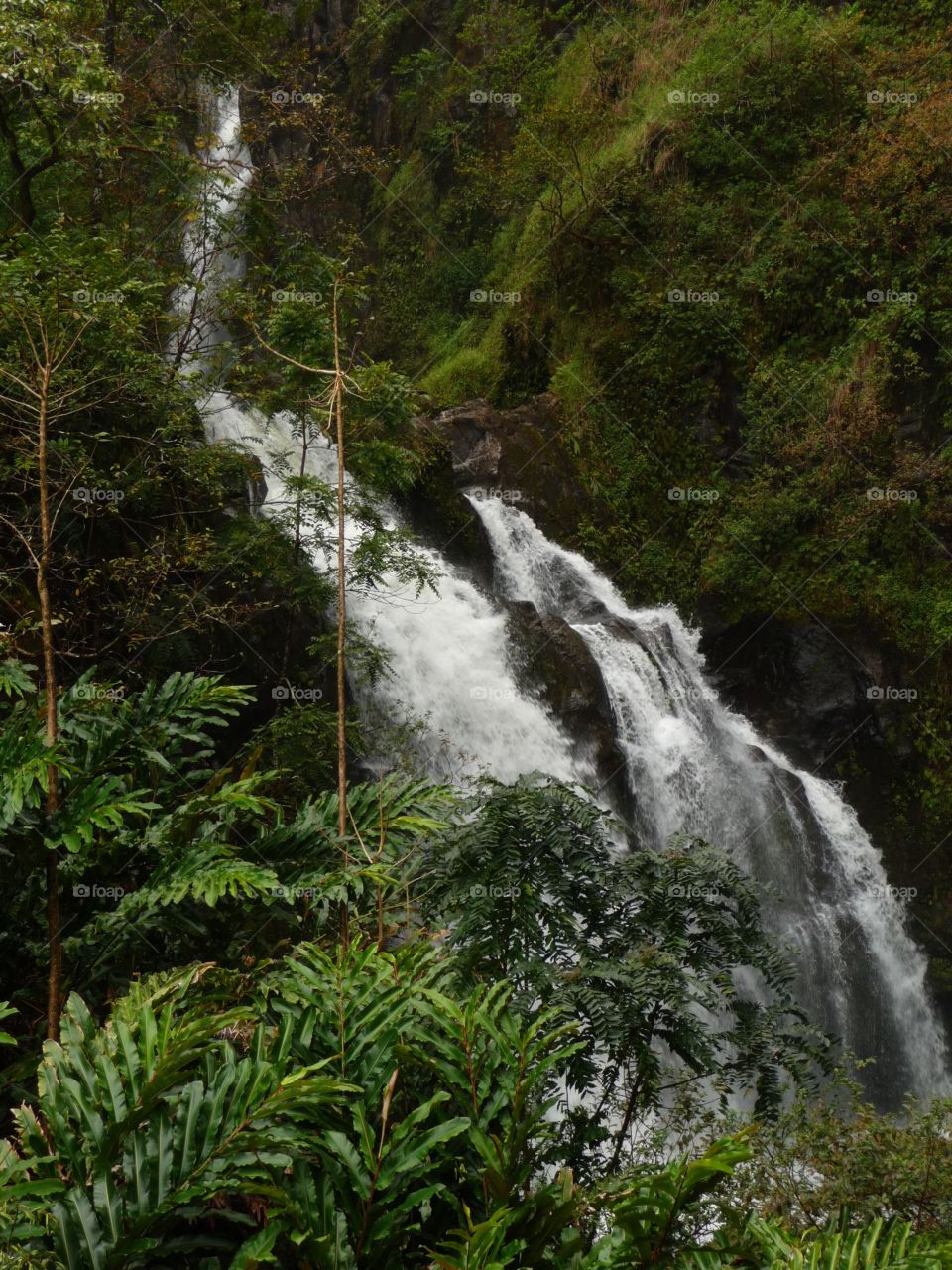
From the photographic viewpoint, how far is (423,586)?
9.98 m

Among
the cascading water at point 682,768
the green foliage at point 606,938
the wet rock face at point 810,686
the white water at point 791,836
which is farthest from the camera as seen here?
the wet rock face at point 810,686

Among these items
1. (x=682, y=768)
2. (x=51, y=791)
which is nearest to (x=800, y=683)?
→ (x=682, y=768)

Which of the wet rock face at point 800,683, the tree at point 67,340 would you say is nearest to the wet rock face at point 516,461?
the wet rock face at point 800,683

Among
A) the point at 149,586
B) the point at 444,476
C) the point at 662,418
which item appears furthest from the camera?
the point at 662,418

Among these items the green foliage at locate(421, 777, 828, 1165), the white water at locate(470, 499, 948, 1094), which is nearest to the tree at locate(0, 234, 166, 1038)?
the green foliage at locate(421, 777, 828, 1165)

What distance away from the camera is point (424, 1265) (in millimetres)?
2080

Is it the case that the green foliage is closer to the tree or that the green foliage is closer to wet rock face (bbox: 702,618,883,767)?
the tree

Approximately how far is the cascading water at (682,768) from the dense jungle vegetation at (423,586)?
66 cm

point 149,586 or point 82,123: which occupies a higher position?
point 82,123

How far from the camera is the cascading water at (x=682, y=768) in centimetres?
928

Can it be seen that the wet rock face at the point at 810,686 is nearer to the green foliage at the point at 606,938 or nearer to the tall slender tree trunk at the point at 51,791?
the green foliage at the point at 606,938

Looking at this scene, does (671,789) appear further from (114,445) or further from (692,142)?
(692,142)

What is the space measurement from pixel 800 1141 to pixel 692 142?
14.2 metres

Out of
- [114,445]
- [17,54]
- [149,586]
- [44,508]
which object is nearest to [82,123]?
[17,54]
